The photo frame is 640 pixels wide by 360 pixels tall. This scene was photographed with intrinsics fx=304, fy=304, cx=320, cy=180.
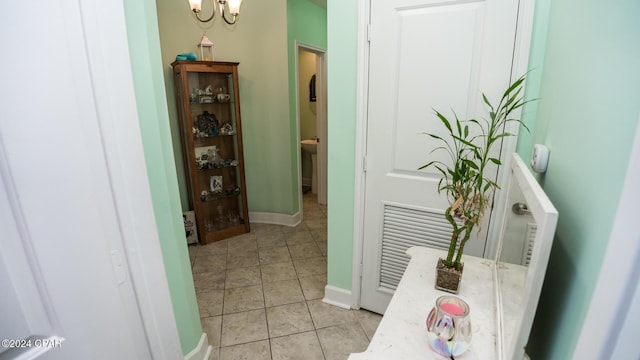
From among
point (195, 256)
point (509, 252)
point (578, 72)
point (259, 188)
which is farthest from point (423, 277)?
point (259, 188)

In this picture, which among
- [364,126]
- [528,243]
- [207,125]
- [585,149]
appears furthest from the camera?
[207,125]

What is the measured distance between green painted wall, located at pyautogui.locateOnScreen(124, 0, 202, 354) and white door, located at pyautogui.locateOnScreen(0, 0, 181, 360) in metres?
0.36

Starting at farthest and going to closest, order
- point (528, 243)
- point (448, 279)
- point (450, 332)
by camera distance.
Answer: point (448, 279) → point (450, 332) → point (528, 243)

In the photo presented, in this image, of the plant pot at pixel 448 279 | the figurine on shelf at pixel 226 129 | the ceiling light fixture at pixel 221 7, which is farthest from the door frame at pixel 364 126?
the figurine on shelf at pixel 226 129

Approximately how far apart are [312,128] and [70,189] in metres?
4.54

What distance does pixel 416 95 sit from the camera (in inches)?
66.4

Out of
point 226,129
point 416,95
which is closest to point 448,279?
point 416,95

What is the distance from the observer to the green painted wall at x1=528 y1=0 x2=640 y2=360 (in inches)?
20.7

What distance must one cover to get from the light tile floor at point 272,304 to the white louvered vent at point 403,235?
416 millimetres

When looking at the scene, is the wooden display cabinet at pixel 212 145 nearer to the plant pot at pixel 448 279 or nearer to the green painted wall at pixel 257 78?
the green painted wall at pixel 257 78

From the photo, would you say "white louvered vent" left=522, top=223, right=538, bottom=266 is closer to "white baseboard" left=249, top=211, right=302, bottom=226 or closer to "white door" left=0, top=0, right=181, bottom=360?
"white door" left=0, top=0, right=181, bottom=360

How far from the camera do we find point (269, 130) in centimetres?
353

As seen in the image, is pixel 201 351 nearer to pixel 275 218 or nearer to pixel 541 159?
pixel 541 159

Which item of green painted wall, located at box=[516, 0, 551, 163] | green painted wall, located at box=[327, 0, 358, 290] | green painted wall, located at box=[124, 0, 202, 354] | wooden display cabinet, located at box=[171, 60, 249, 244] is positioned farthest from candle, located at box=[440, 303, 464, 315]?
wooden display cabinet, located at box=[171, 60, 249, 244]
